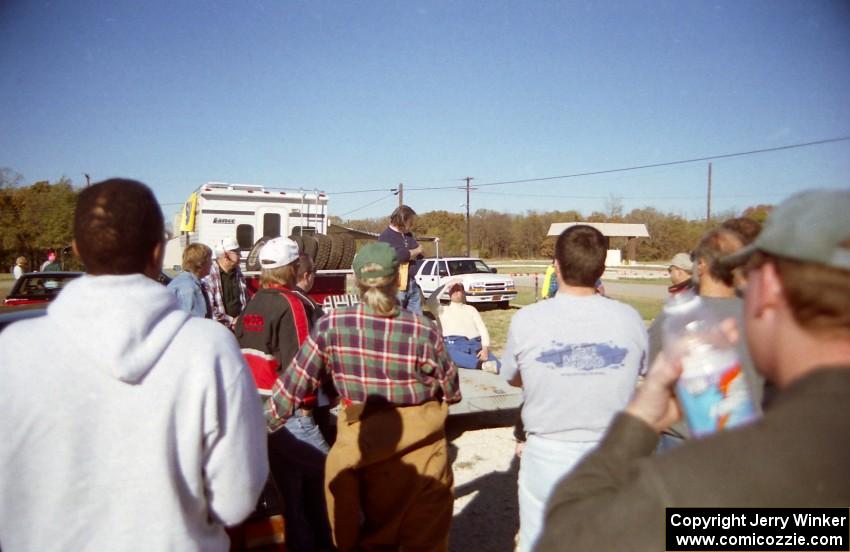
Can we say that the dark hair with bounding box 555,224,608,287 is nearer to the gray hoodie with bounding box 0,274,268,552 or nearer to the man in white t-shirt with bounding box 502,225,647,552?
the man in white t-shirt with bounding box 502,225,647,552

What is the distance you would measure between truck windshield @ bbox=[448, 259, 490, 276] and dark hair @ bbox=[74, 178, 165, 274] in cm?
1880

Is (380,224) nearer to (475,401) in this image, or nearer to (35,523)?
(475,401)

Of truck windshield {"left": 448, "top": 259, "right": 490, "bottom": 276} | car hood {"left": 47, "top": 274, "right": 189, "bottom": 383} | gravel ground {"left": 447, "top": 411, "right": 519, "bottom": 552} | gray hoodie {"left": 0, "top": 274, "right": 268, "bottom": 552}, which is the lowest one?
gravel ground {"left": 447, "top": 411, "right": 519, "bottom": 552}

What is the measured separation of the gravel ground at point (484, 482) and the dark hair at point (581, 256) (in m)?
2.30

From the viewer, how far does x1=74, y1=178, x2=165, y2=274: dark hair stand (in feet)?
4.96

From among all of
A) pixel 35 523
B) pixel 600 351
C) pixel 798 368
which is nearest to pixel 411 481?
pixel 600 351

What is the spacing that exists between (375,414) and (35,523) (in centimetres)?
150

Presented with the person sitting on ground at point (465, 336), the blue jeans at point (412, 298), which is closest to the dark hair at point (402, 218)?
the blue jeans at point (412, 298)

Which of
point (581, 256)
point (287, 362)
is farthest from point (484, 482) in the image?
point (581, 256)

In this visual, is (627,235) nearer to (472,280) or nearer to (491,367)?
(472,280)

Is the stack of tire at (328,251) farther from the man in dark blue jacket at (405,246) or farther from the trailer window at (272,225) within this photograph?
the man in dark blue jacket at (405,246)

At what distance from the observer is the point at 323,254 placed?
10930mm

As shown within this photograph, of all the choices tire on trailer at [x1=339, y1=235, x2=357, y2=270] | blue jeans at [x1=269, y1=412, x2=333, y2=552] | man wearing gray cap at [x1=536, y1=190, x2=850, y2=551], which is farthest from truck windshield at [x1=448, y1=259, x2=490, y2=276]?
man wearing gray cap at [x1=536, y1=190, x2=850, y2=551]

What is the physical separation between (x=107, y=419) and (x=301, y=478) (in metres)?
2.16
